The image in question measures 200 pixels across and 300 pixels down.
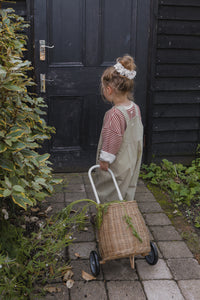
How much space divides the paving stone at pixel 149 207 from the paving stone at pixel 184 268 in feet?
2.93

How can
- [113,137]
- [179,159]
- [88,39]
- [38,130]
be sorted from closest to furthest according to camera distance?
[113,137]
[38,130]
[88,39]
[179,159]

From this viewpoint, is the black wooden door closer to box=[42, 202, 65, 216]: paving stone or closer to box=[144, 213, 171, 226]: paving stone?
box=[42, 202, 65, 216]: paving stone

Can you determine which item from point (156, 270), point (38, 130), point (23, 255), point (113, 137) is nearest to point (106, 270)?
point (156, 270)

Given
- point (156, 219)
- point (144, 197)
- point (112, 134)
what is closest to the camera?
point (112, 134)

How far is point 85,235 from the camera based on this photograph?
3.07 meters

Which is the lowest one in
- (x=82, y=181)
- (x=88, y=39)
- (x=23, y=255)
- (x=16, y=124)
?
(x=82, y=181)

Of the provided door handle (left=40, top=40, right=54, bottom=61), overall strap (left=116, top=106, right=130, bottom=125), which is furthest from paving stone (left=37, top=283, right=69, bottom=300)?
door handle (left=40, top=40, right=54, bottom=61)

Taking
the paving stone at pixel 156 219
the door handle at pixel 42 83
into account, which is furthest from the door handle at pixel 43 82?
the paving stone at pixel 156 219

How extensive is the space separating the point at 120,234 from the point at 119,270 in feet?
1.46

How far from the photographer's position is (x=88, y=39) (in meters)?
4.23

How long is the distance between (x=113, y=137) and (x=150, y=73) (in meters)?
2.02

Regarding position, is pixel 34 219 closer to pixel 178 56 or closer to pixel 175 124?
pixel 175 124

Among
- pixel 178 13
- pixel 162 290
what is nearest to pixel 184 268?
pixel 162 290

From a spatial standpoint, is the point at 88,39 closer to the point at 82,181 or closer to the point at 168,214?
the point at 82,181
